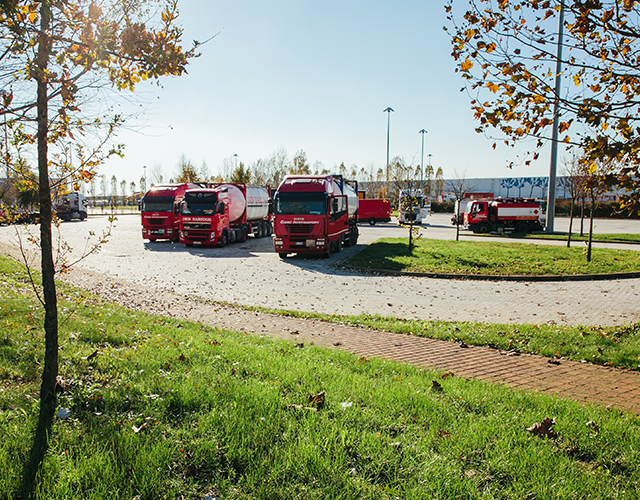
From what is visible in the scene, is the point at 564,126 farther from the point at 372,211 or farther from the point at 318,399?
the point at 372,211

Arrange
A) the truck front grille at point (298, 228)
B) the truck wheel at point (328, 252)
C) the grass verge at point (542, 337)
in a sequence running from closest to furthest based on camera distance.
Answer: the grass verge at point (542, 337)
the truck front grille at point (298, 228)
the truck wheel at point (328, 252)

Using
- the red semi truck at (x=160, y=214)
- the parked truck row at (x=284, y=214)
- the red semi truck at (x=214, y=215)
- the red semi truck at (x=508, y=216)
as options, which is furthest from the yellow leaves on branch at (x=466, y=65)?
the red semi truck at (x=508, y=216)

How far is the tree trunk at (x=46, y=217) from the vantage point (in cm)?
354

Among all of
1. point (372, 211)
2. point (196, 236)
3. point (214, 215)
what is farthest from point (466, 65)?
point (372, 211)

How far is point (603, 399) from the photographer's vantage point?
4711 millimetres

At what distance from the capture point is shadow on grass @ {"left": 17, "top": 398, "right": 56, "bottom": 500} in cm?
270

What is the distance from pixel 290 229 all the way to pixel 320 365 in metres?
14.1

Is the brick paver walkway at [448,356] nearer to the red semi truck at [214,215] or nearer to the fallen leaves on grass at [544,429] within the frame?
the fallen leaves on grass at [544,429]

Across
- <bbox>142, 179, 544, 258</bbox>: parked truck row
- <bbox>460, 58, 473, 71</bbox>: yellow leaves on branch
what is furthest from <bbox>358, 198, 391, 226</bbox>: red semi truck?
<bbox>460, 58, 473, 71</bbox>: yellow leaves on branch

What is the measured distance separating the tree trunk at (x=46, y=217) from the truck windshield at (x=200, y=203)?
67.8ft

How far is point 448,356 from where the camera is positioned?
20.9 feet

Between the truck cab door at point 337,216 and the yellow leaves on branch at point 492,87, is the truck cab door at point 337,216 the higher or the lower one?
the lower one

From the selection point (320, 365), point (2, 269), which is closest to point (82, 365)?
point (320, 365)

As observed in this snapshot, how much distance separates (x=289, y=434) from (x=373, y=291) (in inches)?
360
